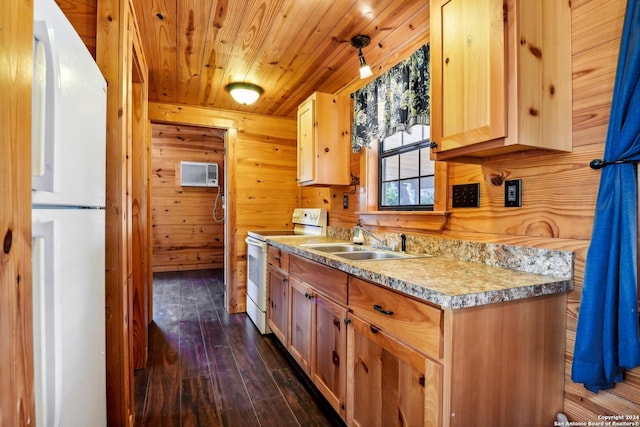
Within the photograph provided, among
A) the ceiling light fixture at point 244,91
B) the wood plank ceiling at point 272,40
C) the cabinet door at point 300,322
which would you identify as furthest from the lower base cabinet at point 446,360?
the ceiling light fixture at point 244,91

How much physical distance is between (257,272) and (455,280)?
2200 millimetres

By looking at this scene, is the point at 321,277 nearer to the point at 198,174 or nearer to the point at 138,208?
the point at 138,208

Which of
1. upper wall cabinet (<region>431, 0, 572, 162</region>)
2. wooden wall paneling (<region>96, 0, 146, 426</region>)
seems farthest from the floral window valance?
wooden wall paneling (<region>96, 0, 146, 426</region>)

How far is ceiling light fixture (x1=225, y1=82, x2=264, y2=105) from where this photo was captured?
9.45 feet

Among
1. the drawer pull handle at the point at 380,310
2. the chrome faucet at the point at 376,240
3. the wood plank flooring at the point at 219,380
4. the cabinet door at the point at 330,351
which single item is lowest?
the wood plank flooring at the point at 219,380

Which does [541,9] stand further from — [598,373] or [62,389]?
[62,389]

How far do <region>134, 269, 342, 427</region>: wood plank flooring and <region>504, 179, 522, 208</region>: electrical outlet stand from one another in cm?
146

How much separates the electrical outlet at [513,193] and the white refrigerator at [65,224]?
1.66m

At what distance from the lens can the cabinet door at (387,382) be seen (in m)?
1.08

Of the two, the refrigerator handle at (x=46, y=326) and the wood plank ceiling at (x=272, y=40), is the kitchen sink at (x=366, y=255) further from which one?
the refrigerator handle at (x=46, y=326)

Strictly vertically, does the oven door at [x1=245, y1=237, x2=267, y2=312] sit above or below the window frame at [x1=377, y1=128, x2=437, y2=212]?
below

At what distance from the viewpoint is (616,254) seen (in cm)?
105

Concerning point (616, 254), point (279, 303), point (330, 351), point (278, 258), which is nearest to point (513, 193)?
point (616, 254)

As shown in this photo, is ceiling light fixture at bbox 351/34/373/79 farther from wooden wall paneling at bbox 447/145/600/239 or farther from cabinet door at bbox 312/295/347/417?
cabinet door at bbox 312/295/347/417
